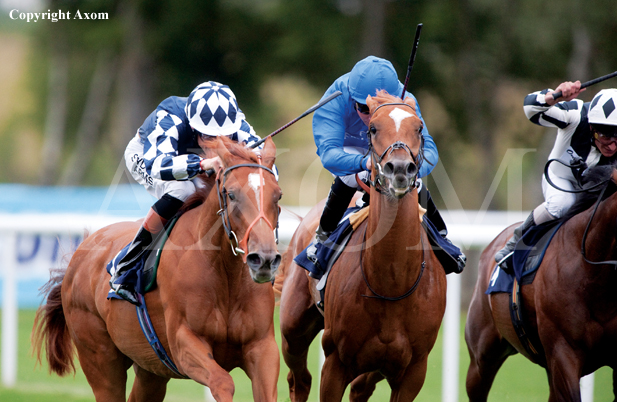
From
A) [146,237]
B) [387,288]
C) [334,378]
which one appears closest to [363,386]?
[334,378]

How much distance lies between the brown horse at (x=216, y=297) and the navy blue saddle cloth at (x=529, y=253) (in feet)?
5.27

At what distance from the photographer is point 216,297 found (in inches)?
141

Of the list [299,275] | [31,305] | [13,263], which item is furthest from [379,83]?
[31,305]

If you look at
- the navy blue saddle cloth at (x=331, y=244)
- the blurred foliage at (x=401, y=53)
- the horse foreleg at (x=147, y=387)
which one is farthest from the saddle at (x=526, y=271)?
the blurred foliage at (x=401, y=53)

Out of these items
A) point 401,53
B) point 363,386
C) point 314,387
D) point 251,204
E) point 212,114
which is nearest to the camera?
point 251,204

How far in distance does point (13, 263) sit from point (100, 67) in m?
12.5

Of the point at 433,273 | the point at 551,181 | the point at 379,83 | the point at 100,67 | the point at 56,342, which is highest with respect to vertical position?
the point at 100,67

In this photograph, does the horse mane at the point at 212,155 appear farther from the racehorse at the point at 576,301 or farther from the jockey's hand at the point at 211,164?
the racehorse at the point at 576,301

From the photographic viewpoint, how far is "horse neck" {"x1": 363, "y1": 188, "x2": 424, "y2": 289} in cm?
358

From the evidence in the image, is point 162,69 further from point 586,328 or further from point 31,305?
point 586,328

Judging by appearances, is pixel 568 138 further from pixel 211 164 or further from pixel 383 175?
pixel 211 164

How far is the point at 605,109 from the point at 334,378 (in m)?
1.98

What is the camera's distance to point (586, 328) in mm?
3908

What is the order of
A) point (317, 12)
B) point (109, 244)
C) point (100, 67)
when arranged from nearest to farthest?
point (109, 244) < point (317, 12) < point (100, 67)
